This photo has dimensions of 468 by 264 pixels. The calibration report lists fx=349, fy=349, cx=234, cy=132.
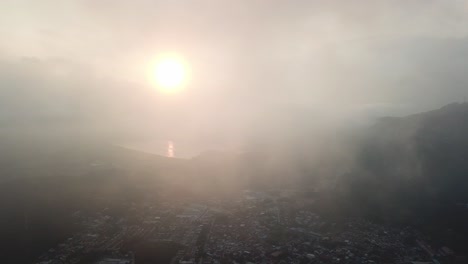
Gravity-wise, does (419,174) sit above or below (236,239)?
above

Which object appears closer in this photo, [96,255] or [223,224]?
[96,255]

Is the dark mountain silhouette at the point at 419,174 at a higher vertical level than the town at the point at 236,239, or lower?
higher

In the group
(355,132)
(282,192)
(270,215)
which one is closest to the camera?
(270,215)

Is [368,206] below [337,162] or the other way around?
below

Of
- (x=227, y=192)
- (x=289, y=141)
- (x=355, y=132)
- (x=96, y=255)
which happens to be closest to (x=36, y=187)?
(x=96, y=255)

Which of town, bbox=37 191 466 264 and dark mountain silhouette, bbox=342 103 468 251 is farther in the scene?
dark mountain silhouette, bbox=342 103 468 251

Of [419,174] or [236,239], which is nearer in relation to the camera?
[236,239]

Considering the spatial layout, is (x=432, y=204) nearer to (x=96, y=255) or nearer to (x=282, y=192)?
(x=282, y=192)

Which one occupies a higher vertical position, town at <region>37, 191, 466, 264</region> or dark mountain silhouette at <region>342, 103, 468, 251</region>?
dark mountain silhouette at <region>342, 103, 468, 251</region>

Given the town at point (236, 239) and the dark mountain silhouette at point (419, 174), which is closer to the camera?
the town at point (236, 239)

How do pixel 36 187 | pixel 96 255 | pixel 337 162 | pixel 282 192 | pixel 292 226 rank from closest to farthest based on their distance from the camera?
1. pixel 96 255
2. pixel 292 226
3. pixel 36 187
4. pixel 282 192
5. pixel 337 162

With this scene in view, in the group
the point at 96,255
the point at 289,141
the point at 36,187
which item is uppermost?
the point at 289,141
